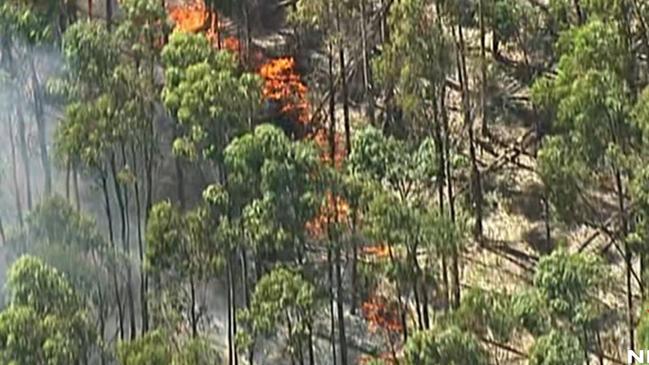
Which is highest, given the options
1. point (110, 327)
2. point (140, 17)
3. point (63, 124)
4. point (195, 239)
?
point (140, 17)

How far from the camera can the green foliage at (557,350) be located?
13219mm

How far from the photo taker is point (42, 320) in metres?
13.2

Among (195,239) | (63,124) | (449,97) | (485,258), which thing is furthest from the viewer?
(449,97)

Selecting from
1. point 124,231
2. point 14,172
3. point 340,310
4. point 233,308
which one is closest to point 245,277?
point 233,308

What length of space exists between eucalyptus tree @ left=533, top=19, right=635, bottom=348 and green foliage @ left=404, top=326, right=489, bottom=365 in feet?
7.84

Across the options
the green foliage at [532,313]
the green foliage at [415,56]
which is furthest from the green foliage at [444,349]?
the green foliage at [415,56]

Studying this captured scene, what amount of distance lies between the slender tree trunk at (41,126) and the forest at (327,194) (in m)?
0.05

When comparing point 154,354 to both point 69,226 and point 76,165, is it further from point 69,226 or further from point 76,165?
point 76,165

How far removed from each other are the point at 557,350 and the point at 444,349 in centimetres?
101

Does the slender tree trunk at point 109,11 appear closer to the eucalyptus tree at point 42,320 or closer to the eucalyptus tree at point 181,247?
the eucalyptus tree at point 181,247

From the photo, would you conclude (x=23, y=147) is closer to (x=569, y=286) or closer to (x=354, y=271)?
(x=354, y=271)

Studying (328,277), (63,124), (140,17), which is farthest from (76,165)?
(328,277)

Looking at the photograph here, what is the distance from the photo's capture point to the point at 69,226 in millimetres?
14930

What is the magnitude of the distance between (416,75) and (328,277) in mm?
2320
